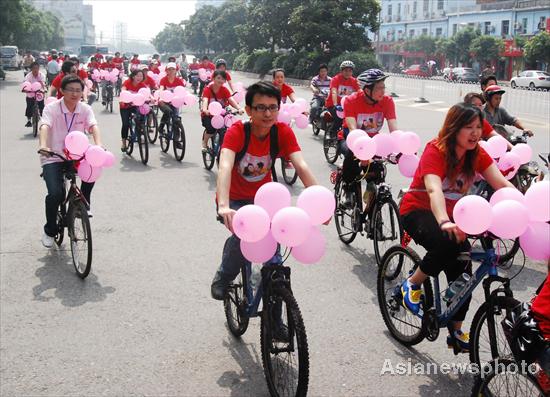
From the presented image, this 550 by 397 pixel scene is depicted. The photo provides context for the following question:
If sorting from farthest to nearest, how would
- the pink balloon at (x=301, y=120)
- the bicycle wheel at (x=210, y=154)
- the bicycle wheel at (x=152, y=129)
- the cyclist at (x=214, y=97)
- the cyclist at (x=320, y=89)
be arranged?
the cyclist at (x=320, y=89), the bicycle wheel at (x=152, y=129), the bicycle wheel at (x=210, y=154), the cyclist at (x=214, y=97), the pink balloon at (x=301, y=120)

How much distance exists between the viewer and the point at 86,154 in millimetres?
6289

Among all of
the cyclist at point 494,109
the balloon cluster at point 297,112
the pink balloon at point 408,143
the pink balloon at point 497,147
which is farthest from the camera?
the balloon cluster at point 297,112

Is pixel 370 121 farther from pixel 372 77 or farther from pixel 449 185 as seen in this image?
pixel 449 185

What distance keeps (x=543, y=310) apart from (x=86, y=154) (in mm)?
4556

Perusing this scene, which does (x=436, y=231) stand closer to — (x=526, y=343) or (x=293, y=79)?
(x=526, y=343)

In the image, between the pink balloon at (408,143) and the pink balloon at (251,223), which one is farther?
the pink balloon at (408,143)

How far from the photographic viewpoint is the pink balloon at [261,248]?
372 centimetres

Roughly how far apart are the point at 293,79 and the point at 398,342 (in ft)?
125

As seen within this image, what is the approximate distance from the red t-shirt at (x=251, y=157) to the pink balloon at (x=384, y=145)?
189 cm

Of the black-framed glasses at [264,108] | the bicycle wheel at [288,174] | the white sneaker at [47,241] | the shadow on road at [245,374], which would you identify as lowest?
the shadow on road at [245,374]

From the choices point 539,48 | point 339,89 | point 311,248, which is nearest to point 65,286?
point 311,248

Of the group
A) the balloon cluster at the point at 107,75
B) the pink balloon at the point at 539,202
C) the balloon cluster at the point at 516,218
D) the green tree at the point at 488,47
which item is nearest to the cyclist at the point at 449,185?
the balloon cluster at the point at 516,218

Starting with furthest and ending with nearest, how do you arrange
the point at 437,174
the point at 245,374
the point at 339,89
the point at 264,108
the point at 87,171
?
the point at 339,89
the point at 87,171
the point at 245,374
the point at 264,108
the point at 437,174

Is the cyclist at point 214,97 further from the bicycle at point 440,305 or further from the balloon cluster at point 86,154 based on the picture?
the bicycle at point 440,305
